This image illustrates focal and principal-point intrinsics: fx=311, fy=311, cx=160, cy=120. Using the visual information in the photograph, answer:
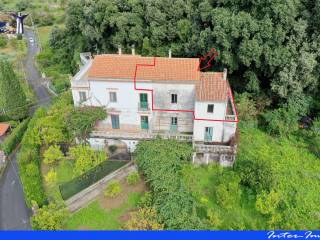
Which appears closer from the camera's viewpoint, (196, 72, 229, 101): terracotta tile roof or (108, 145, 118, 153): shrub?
Result: (196, 72, 229, 101): terracotta tile roof

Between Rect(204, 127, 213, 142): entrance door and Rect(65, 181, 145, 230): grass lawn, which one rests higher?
Rect(204, 127, 213, 142): entrance door

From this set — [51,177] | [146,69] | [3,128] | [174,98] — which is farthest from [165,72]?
[3,128]

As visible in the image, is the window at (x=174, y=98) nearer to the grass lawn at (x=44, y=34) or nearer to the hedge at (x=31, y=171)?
the hedge at (x=31, y=171)

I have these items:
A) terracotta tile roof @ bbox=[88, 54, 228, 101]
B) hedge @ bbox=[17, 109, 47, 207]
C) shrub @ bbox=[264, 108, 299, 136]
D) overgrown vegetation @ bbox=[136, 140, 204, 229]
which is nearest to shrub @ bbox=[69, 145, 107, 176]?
hedge @ bbox=[17, 109, 47, 207]

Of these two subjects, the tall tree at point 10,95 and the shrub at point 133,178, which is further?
the tall tree at point 10,95

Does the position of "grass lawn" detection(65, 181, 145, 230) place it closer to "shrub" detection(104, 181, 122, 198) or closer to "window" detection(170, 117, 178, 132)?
"shrub" detection(104, 181, 122, 198)

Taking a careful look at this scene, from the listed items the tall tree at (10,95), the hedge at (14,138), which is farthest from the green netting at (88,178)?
the tall tree at (10,95)
